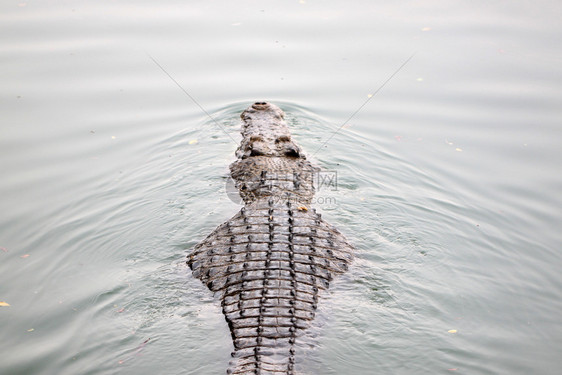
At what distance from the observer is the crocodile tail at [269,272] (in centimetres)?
536

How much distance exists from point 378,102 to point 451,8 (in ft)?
15.3

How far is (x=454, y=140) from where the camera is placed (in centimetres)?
1022

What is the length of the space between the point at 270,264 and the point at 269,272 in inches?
5.1

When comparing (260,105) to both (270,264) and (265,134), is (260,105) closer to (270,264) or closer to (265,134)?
(265,134)

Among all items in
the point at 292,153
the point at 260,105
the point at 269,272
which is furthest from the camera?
the point at 260,105

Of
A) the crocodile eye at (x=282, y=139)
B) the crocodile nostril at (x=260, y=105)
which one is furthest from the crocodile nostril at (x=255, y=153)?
the crocodile nostril at (x=260, y=105)

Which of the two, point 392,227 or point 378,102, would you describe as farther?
point 378,102

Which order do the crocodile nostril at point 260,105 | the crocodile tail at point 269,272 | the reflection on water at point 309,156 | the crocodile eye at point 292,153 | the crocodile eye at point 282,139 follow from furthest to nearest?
the crocodile nostril at point 260,105 < the crocodile eye at point 282,139 < the crocodile eye at point 292,153 < the reflection on water at point 309,156 < the crocodile tail at point 269,272

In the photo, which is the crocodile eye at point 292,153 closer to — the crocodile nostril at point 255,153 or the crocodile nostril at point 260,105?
the crocodile nostril at point 255,153

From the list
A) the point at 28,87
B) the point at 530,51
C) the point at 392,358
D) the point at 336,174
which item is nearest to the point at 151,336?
the point at 392,358

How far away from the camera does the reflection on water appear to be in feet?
19.7

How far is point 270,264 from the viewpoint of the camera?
6.27 meters

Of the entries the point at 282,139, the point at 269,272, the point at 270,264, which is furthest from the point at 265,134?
the point at 269,272

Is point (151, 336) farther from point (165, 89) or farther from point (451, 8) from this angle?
point (451, 8)
